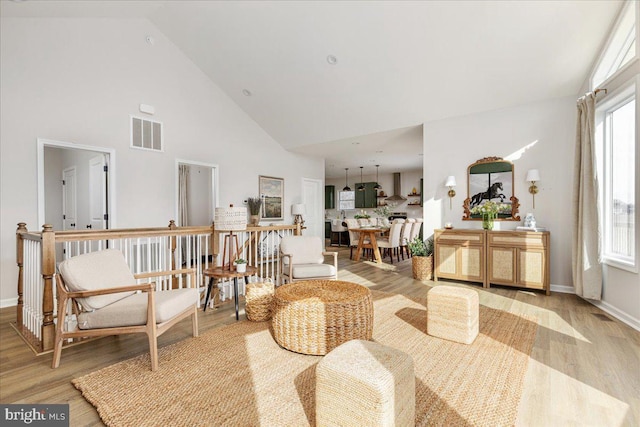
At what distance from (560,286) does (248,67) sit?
6190 mm

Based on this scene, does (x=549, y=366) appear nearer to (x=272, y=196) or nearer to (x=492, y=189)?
(x=492, y=189)

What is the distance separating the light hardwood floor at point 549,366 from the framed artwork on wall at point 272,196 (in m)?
3.88

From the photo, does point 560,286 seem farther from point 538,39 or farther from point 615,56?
point 538,39

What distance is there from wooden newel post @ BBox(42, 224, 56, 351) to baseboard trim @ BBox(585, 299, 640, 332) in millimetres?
5348

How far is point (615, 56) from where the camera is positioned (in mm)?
3693

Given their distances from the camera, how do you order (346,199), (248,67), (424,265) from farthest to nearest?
(346,199), (248,67), (424,265)

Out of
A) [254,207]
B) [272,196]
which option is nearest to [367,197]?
[272,196]

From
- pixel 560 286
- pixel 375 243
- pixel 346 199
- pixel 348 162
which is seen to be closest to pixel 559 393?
pixel 560 286

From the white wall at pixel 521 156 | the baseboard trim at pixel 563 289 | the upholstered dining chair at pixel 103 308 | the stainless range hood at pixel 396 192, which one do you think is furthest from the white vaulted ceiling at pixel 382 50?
the stainless range hood at pixel 396 192

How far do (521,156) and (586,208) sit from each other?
130 cm

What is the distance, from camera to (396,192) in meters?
11.2

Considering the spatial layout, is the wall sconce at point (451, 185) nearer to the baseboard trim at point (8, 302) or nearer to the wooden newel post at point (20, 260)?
the wooden newel post at point (20, 260)

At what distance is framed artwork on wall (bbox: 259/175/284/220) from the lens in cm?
738

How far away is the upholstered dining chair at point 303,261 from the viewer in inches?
151
